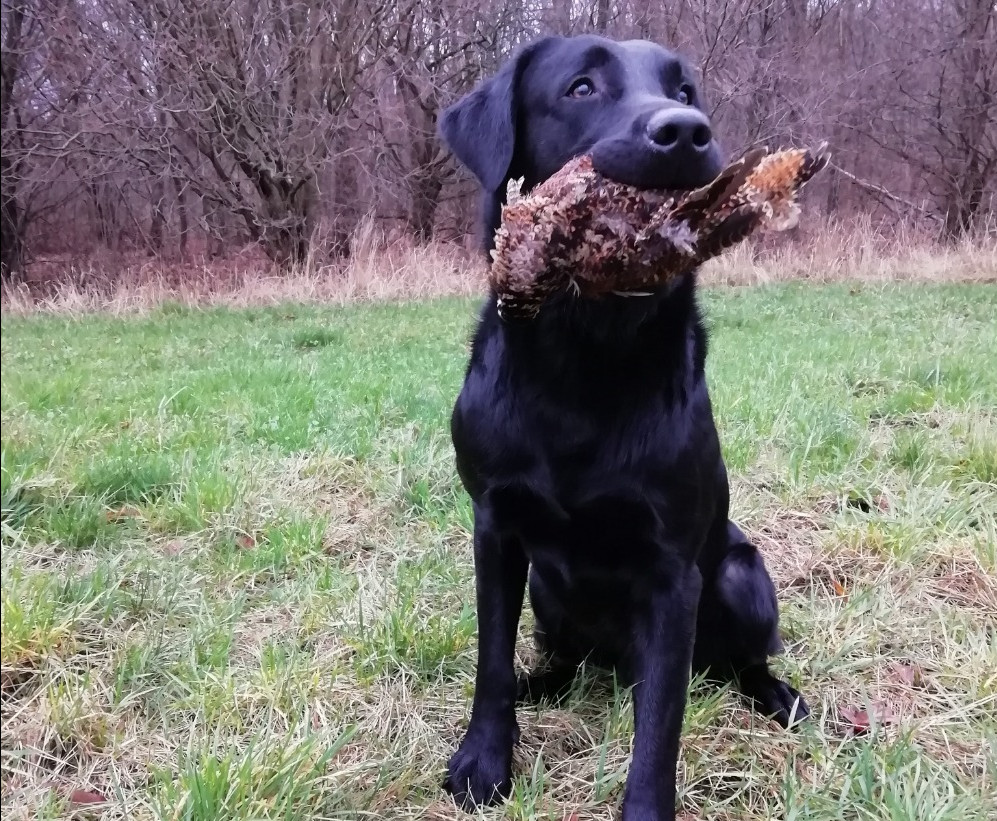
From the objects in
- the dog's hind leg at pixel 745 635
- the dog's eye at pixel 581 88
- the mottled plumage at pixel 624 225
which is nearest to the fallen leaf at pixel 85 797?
the mottled plumage at pixel 624 225

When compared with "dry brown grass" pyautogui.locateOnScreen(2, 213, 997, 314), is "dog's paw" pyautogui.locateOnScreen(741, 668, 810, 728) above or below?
below

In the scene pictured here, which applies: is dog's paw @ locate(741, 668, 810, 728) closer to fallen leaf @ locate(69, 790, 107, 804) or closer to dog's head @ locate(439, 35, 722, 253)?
dog's head @ locate(439, 35, 722, 253)

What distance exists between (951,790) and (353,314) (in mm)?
6168

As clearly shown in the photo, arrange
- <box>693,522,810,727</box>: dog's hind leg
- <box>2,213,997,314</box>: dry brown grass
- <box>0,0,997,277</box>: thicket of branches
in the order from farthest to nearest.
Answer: <box>0,0,997,277</box>: thicket of branches, <box>2,213,997,314</box>: dry brown grass, <box>693,522,810,727</box>: dog's hind leg

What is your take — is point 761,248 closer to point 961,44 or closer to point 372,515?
point 961,44

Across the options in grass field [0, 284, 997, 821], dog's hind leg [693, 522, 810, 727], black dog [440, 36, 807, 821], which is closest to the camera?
grass field [0, 284, 997, 821]

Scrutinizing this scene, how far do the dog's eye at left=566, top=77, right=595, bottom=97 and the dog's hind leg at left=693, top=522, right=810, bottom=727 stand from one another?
109 centimetres

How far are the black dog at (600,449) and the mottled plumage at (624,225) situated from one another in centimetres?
7

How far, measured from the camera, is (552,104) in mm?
1771

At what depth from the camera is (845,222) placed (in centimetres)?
1122

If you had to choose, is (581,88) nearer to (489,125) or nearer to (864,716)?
(489,125)

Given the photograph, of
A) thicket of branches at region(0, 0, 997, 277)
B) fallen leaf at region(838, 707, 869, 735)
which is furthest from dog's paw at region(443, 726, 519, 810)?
thicket of branches at region(0, 0, 997, 277)

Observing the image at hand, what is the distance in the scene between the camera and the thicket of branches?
8500 millimetres

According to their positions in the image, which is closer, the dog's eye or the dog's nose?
the dog's nose
